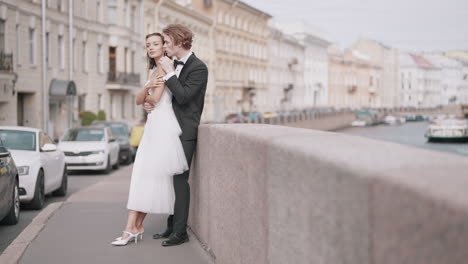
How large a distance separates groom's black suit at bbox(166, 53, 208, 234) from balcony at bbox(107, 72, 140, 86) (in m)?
44.9

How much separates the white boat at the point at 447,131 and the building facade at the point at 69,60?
29783 millimetres

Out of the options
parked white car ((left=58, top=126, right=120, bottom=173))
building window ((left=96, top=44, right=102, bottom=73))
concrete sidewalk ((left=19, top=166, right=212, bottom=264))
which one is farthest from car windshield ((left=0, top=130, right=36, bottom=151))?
building window ((left=96, top=44, right=102, bottom=73))

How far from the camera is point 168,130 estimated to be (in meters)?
6.43

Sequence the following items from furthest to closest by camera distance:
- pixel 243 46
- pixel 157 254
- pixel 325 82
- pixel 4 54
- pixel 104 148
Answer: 1. pixel 325 82
2. pixel 243 46
3. pixel 4 54
4. pixel 104 148
5. pixel 157 254

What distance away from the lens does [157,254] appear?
20.9 feet

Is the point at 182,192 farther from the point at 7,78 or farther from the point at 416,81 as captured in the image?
the point at 416,81

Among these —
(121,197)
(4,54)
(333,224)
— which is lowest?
(121,197)

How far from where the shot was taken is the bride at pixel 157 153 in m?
6.41

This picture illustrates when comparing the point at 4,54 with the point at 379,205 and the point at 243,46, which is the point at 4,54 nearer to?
the point at 379,205

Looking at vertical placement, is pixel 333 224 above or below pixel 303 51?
below

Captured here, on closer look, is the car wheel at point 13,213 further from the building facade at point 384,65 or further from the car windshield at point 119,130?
the building facade at point 384,65

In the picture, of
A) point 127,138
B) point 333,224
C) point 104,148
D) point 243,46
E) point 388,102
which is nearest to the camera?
point 333,224

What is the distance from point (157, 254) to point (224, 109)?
76.3m

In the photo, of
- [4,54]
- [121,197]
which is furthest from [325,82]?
[121,197]
